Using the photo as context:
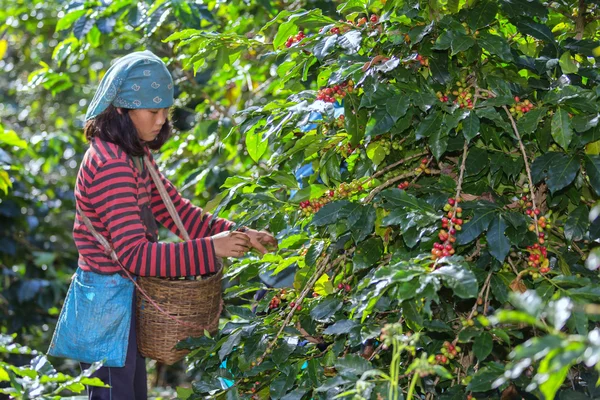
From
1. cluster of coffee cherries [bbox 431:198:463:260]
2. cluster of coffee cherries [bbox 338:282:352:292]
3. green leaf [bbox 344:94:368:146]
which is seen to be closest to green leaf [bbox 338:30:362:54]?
green leaf [bbox 344:94:368:146]

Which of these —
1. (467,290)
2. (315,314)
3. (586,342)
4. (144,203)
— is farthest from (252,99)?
(586,342)

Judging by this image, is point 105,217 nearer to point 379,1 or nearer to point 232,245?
point 232,245

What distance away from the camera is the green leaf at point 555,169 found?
6.07 ft

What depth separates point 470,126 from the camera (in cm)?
183

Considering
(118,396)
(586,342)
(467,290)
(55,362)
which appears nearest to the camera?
(586,342)

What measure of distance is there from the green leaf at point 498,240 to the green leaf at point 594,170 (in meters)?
0.22

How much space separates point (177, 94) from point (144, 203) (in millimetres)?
1545

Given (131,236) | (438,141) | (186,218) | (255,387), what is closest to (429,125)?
(438,141)

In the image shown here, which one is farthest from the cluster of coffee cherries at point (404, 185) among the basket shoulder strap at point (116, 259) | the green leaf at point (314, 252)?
the basket shoulder strap at point (116, 259)

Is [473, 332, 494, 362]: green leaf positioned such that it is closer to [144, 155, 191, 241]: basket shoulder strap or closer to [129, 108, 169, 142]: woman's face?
[144, 155, 191, 241]: basket shoulder strap

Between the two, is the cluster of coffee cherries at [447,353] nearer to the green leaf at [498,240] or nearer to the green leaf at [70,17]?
the green leaf at [498,240]

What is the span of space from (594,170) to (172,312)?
1.22 metres

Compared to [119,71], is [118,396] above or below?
below

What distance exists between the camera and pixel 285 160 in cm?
233
